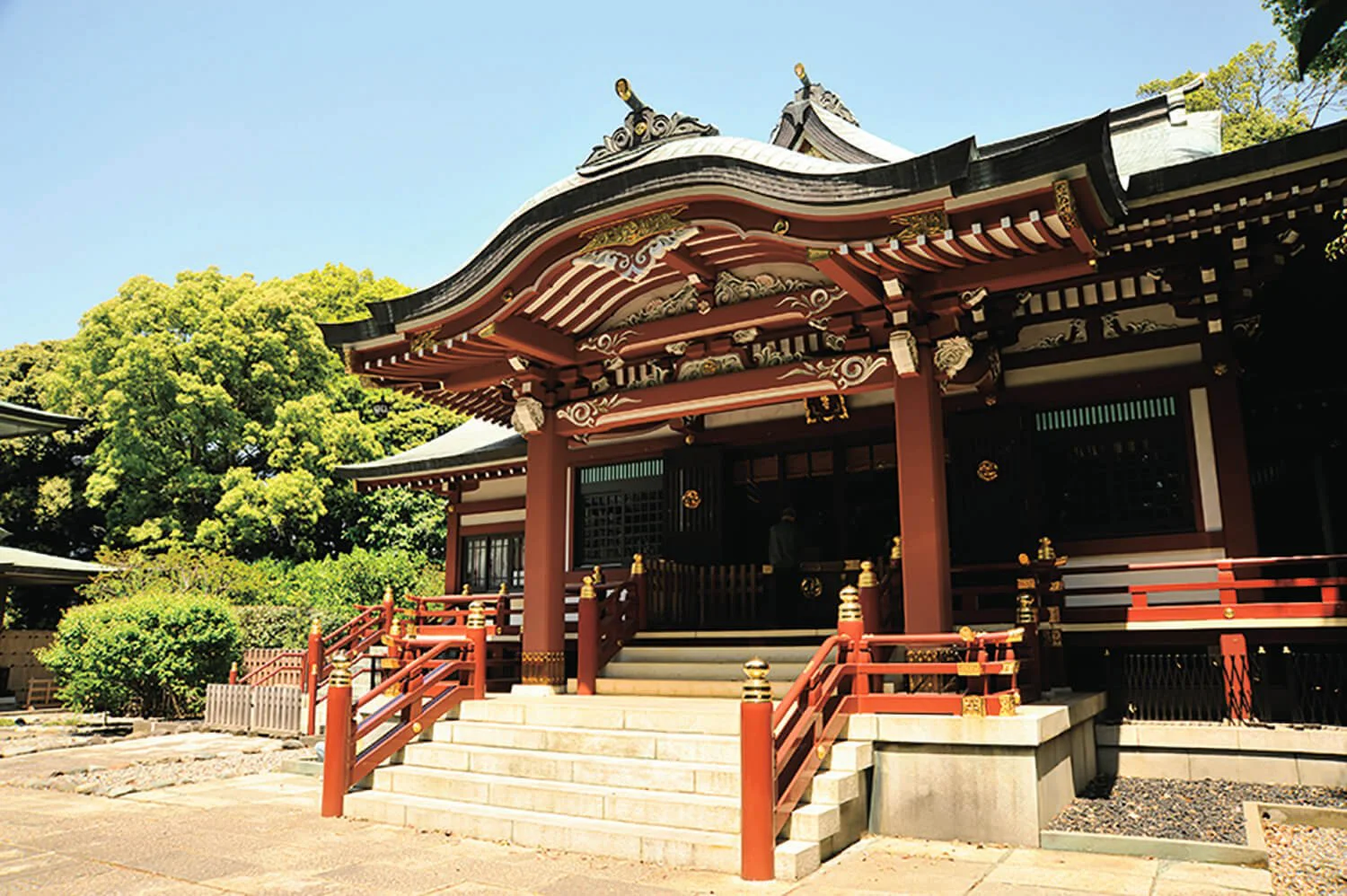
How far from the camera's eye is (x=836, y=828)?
6820 mm

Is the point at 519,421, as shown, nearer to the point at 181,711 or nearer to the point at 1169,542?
the point at 1169,542

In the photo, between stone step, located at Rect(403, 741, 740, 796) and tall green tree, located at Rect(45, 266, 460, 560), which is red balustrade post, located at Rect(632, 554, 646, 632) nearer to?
stone step, located at Rect(403, 741, 740, 796)

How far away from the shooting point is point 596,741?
827cm

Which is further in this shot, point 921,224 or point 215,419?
point 215,419

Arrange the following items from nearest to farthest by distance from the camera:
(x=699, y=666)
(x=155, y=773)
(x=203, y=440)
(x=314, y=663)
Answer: (x=699, y=666), (x=155, y=773), (x=314, y=663), (x=203, y=440)

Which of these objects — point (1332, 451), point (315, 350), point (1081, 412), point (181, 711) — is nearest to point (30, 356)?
point (315, 350)

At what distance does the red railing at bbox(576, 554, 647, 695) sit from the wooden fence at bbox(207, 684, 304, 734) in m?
6.36

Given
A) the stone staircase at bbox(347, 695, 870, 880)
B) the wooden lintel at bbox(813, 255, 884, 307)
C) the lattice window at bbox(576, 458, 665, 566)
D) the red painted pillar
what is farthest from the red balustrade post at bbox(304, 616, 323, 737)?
the wooden lintel at bbox(813, 255, 884, 307)

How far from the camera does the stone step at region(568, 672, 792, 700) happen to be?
9.73 meters

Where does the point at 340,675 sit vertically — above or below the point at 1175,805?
above

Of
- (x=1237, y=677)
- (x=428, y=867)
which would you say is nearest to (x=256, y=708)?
(x=428, y=867)

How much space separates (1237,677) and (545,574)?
7.18 m

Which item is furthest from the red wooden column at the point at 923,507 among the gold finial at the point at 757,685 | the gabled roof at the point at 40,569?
the gabled roof at the point at 40,569

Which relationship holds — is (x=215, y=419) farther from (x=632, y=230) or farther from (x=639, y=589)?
(x=632, y=230)
